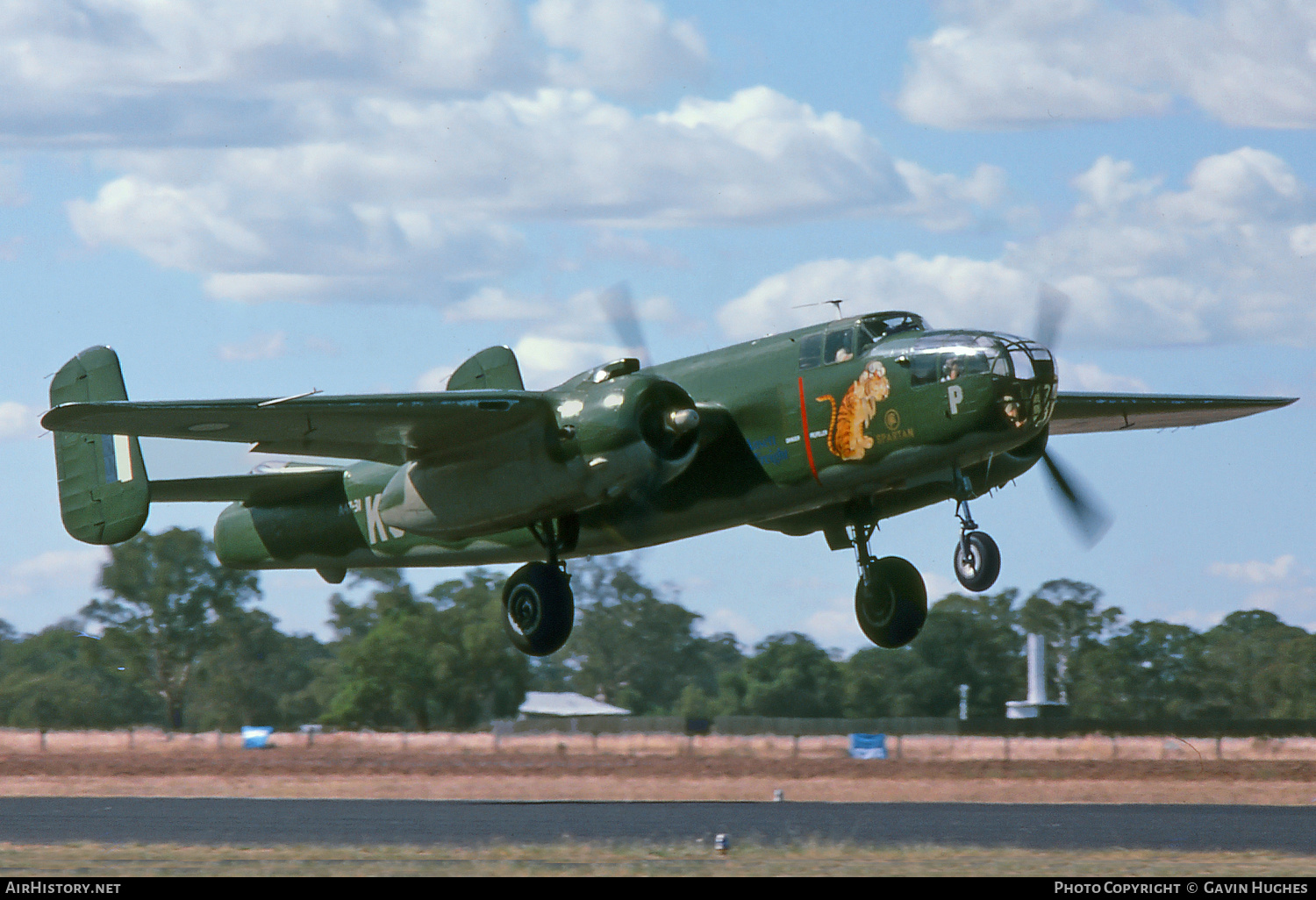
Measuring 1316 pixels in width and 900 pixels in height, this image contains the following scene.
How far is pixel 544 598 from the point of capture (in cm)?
2420

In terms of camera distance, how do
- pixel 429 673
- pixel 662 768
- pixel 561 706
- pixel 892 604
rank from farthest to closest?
1. pixel 561 706
2. pixel 429 673
3. pixel 662 768
4. pixel 892 604

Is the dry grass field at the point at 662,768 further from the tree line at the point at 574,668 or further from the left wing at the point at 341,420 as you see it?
the left wing at the point at 341,420

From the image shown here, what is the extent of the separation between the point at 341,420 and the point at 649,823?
15100mm

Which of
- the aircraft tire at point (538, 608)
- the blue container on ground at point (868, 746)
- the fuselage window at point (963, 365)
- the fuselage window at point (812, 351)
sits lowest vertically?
the blue container on ground at point (868, 746)

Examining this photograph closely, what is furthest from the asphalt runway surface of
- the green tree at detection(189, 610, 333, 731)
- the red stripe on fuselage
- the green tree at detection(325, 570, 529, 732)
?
the green tree at detection(189, 610, 333, 731)

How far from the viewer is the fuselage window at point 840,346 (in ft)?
72.4

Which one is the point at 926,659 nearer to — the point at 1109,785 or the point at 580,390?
the point at 1109,785

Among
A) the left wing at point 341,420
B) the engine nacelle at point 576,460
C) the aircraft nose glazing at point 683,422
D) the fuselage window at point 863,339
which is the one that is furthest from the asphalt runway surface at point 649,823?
the fuselage window at point 863,339

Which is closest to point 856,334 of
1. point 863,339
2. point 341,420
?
point 863,339

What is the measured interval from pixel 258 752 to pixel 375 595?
27.9 m

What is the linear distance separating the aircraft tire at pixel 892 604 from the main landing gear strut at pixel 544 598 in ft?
14.6

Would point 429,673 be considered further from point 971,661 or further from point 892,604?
point 892,604

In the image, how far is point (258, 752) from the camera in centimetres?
5944
